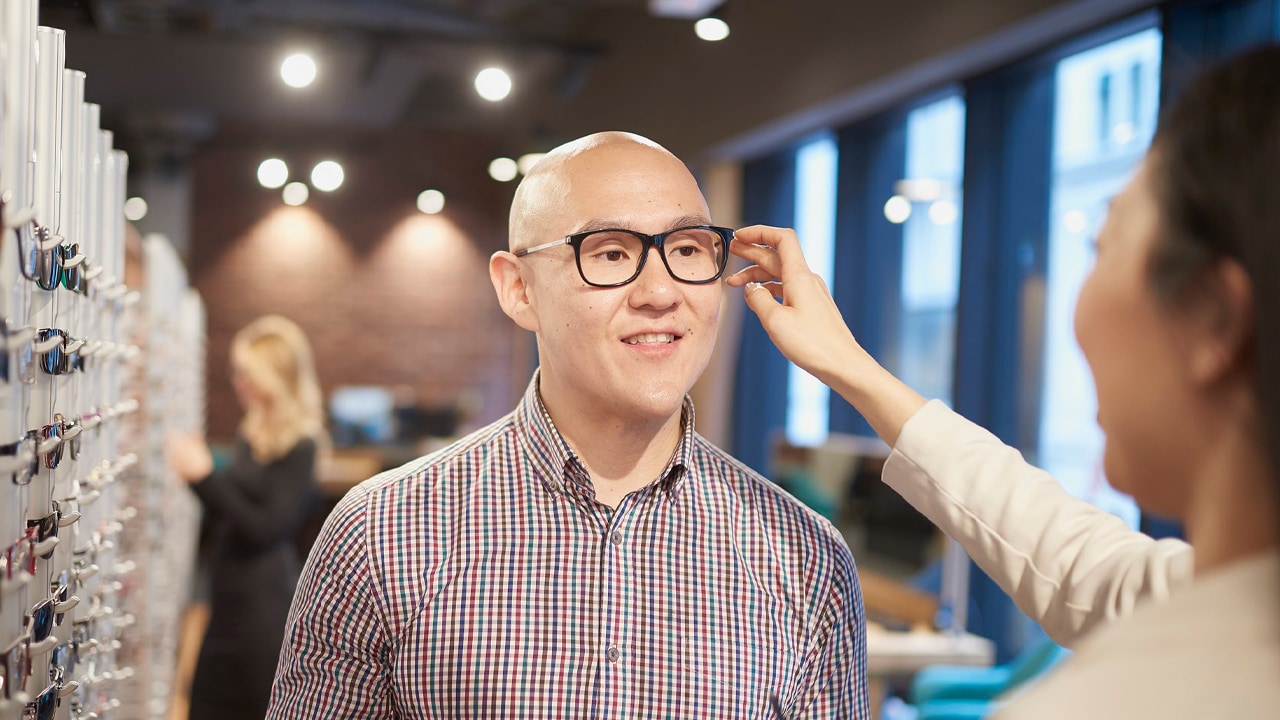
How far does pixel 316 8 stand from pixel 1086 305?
629cm

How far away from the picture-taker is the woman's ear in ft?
2.31

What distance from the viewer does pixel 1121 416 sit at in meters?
0.82

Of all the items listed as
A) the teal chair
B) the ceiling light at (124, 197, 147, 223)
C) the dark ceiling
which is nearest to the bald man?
the teal chair

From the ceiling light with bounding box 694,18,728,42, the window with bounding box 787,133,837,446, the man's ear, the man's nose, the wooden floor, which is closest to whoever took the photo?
the man's nose

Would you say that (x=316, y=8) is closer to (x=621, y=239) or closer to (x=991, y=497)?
(x=621, y=239)

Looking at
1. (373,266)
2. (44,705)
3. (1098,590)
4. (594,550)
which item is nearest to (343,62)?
(373,266)

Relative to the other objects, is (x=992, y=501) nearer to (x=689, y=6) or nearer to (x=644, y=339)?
(x=644, y=339)

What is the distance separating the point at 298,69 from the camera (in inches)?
189

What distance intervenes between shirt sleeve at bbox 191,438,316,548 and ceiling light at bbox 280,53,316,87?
69.1 inches

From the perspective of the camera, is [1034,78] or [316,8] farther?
[316,8]

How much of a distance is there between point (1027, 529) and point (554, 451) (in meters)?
0.62

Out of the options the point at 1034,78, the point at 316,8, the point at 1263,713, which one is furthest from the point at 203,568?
the point at 1263,713

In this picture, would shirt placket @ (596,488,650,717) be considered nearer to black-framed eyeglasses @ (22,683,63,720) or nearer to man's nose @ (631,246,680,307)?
man's nose @ (631,246,680,307)

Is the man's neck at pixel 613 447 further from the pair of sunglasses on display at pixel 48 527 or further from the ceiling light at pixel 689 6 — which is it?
the ceiling light at pixel 689 6
